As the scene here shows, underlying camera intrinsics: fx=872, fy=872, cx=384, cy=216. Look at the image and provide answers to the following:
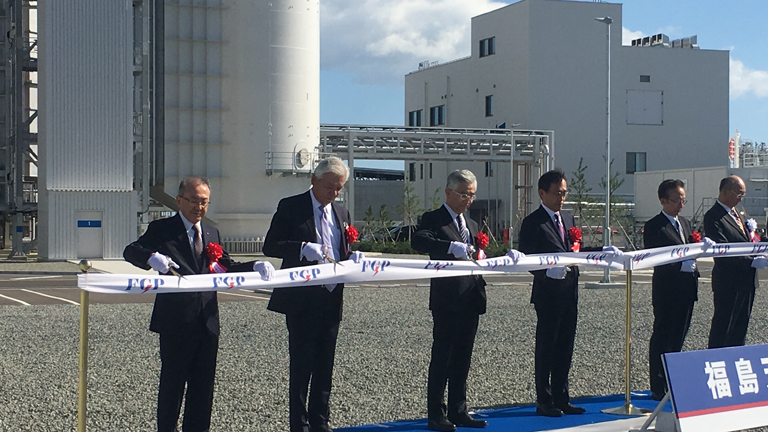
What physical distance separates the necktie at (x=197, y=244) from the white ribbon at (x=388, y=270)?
0.26 metres

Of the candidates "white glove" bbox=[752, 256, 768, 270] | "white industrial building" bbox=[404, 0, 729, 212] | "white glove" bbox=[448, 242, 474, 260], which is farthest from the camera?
"white industrial building" bbox=[404, 0, 729, 212]

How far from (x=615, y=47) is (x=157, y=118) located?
35.8 m

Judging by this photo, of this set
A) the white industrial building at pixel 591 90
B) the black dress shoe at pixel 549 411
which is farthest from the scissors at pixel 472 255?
the white industrial building at pixel 591 90

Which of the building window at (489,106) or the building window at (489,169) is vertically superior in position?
the building window at (489,106)

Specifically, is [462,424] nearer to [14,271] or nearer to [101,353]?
[101,353]

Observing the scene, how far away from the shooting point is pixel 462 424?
23.7ft

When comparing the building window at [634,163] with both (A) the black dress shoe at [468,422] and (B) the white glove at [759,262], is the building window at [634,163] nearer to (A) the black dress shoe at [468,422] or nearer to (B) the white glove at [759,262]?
(B) the white glove at [759,262]

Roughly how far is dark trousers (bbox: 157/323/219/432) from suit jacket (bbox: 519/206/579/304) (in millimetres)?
3007

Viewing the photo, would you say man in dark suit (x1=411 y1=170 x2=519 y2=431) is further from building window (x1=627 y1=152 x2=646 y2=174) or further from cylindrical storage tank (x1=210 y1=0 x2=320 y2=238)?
building window (x1=627 y1=152 x2=646 y2=174)

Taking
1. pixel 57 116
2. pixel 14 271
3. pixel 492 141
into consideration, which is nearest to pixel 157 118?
pixel 57 116

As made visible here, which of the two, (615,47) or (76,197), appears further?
(615,47)

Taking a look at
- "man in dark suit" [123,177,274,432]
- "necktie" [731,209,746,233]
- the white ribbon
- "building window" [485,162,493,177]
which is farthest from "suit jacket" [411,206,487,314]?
"building window" [485,162,493,177]

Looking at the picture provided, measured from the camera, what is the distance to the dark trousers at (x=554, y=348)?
24.6 ft

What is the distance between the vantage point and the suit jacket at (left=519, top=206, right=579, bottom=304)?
24.7 feet
